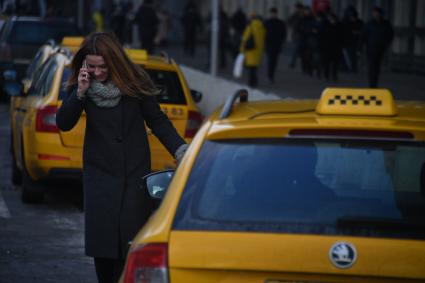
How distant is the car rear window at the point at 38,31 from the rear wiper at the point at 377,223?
2266cm

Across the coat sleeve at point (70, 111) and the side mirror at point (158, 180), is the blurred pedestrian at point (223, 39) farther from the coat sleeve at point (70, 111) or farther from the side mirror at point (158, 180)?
the side mirror at point (158, 180)

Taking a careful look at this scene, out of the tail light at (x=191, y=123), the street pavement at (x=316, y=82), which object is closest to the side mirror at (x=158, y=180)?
the tail light at (x=191, y=123)

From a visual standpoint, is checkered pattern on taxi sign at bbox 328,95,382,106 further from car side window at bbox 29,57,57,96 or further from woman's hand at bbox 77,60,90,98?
car side window at bbox 29,57,57,96

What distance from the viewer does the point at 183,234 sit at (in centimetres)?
461

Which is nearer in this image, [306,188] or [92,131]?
[306,188]

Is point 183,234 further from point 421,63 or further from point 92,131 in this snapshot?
point 421,63

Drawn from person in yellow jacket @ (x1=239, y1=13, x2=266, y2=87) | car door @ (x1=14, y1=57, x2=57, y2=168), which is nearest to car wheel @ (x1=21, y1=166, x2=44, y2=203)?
car door @ (x1=14, y1=57, x2=57, y2=168)

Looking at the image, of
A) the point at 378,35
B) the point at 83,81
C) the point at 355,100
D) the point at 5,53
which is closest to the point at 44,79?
the point at 83,81

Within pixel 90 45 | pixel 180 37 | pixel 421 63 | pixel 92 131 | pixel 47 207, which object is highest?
pixel 90 45

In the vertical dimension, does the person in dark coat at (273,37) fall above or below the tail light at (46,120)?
below

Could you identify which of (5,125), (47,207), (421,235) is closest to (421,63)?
(5,125)

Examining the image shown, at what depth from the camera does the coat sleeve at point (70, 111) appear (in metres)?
6.79

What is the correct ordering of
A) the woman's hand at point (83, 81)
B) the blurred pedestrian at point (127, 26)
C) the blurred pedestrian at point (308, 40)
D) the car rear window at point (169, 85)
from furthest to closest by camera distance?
1. the blurred pedestrian at point (127, 26)
2. the blurred pedestrian at point (308, 40)
3. the car rear window at point (169, 85)
4. the woman's hand at point (83, 81)

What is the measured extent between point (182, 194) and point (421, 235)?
0.84 metres
